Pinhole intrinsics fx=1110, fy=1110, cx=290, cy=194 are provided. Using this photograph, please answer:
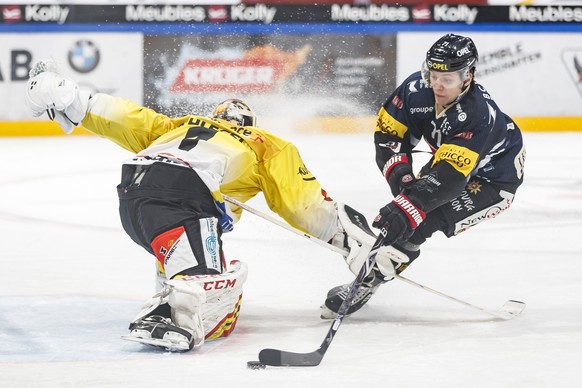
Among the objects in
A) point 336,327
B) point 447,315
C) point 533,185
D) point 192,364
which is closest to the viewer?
point 192,364

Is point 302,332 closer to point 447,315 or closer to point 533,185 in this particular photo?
point 447,315

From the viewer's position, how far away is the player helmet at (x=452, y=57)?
3680mm

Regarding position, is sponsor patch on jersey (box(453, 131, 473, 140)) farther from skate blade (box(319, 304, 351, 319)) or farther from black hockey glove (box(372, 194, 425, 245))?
skate blade (box(319, 304, 351, 319))

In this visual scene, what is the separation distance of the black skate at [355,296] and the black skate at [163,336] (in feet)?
2.32

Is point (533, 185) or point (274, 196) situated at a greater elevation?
point (274, 196)

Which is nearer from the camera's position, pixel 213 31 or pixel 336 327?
pixel 336 327

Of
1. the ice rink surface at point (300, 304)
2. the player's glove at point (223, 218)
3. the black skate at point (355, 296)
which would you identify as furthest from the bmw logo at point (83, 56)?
the black skate at point (355, 296)

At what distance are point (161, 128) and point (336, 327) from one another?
93 centimetres

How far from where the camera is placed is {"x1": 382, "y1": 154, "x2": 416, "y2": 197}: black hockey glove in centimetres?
394

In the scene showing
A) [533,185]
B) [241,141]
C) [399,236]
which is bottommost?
[533,185]

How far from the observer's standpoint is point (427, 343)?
339cm

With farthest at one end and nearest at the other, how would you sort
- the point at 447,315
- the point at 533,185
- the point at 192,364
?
the point at 533,185 < the point at 447,315 < the point at 192,364

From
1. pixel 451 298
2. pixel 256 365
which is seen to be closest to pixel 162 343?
pixel 256 365

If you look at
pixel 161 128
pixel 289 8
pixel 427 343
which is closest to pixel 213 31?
pixel 289 8
